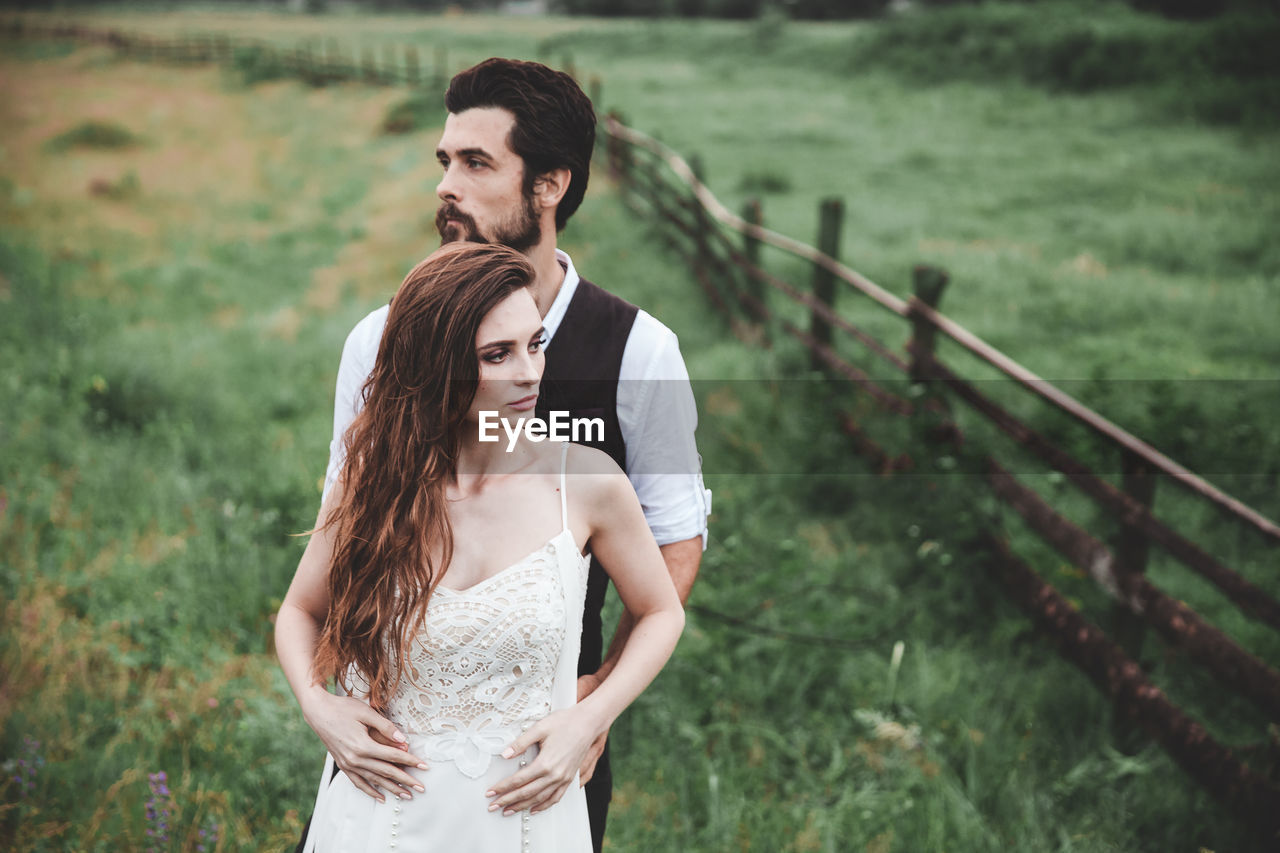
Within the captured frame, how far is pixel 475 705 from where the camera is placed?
65.6 inches

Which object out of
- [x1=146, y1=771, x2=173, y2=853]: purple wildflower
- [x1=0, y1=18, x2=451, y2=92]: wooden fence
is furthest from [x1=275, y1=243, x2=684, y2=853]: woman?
[x1=0, y1=18, x2=451, y2=92]: wooden fence

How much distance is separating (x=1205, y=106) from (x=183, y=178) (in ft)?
59.2

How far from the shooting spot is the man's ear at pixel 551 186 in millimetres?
1864

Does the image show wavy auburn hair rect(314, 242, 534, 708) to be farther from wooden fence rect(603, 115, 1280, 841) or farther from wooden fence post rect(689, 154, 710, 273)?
wooden fence post rect(689, 154, 710, 273)

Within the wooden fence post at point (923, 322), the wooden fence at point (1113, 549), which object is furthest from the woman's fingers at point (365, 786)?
the wooden fence post at point (923, 322)

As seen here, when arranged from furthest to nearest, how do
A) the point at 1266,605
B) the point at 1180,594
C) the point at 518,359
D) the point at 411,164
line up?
the point at 411,164 < the point at 1180,594 < the point at 1266,605 < the point at 518,359

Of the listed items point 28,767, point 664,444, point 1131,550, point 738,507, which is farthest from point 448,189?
point 738,507

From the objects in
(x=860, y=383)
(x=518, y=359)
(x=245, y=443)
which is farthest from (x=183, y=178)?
(x=518, y=359)

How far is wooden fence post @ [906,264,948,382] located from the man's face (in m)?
3.76

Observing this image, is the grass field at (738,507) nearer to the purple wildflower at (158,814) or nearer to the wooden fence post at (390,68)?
the purple wildflower at (158,814)

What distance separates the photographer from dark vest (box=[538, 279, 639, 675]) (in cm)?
191

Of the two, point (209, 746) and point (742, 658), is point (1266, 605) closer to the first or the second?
point (742, 658)

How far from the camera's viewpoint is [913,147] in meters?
14.8

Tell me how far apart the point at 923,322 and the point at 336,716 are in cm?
434
